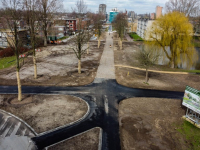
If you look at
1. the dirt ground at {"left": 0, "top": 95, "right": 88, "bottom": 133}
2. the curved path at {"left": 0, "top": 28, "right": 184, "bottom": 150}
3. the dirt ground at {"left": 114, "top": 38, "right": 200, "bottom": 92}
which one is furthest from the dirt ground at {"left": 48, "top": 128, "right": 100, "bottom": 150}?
the dirt ground at {"left": 114, "top": 38, "right": 200, "bottom": 92}

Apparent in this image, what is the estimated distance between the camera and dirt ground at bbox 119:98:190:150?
10.6 meters

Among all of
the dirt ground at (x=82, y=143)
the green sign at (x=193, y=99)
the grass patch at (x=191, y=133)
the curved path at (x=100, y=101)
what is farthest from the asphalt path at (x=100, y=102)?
the grass patch at (x=191, y=133)

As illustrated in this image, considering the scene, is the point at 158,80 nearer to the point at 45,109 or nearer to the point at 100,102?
the point at 100,102

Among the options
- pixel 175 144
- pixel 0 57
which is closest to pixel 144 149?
pixel 175 144

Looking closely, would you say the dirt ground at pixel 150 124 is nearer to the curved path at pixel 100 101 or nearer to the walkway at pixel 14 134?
the curved path at pixel 100 101

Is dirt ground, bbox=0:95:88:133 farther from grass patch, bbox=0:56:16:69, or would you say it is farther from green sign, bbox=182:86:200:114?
grass patch, bbox=0:56:16:69

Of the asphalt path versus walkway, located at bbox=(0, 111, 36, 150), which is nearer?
walkway, located at bbox=(0, 111, 36, 150)

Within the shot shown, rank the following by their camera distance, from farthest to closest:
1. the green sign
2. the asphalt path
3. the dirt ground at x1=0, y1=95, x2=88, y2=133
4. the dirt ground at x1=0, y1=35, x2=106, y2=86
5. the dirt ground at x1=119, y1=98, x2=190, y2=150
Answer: the dirt ground at x1=0, y1=35, x2=106, y2=86 < the green sign < the dirt ground at x1=0, y1=95, x2=88, y2=133 < the asphalt path < the dirt ground at x1=119, y1=98, x2=190, y2=150

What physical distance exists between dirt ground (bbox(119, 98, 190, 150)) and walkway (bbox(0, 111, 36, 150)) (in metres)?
5.74

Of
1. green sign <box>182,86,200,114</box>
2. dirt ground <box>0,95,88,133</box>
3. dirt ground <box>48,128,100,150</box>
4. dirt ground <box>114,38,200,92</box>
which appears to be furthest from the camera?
dirt ground <box>114,38,200,92</box>

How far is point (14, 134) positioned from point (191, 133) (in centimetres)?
1158

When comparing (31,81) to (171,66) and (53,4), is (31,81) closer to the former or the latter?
(171,66)

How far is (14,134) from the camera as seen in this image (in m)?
11.0

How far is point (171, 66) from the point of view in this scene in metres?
29.2
